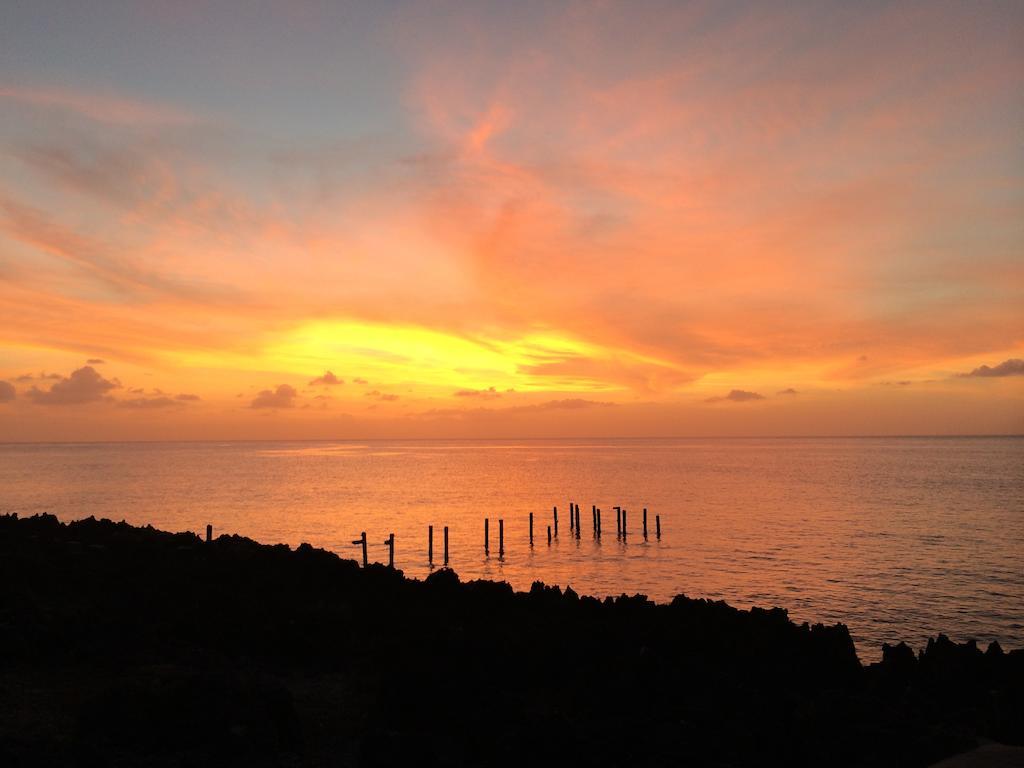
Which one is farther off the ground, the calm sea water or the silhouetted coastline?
the silhouetted coastline

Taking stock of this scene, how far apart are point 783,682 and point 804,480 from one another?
389 ft

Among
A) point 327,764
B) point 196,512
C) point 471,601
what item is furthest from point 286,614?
point 196,512

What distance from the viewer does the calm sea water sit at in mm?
38844

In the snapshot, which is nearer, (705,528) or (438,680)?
(438,680)

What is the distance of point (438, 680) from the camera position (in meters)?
16.1

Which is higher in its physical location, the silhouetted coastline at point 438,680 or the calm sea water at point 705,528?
the silhouetted coastline at point 438,680

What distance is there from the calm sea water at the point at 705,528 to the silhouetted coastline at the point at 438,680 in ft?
40.7

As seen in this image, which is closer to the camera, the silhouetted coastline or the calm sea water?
the silhouetted coastline

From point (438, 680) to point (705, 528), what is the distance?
178 ft

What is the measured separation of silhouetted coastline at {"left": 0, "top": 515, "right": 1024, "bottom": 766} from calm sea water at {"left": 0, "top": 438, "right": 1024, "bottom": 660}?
40.7 ft

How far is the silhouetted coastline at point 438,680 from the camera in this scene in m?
13.3

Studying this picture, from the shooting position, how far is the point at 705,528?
66.1 meters

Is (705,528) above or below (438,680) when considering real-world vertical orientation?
below

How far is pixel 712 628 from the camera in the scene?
2069cm
